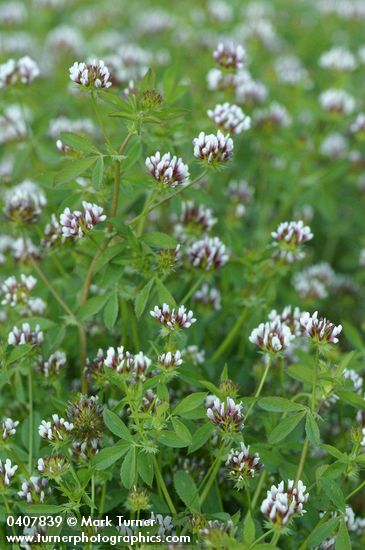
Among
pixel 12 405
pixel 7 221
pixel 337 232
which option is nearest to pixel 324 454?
pixel 12 405

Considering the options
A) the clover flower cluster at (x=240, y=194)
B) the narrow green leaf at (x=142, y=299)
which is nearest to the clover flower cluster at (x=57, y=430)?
the narrow green leaf at (x=142, y=299)

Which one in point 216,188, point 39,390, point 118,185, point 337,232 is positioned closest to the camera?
point 118,185

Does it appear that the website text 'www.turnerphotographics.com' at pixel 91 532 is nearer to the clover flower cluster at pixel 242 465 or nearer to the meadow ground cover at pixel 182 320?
the meadow ground cover at pixel 182 320

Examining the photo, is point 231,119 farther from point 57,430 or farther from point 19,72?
point 57,430

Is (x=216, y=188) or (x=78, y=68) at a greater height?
(x=216, y=188)

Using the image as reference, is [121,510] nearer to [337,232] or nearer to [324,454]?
[324,454]

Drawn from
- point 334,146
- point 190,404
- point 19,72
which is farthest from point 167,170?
point 334,146
